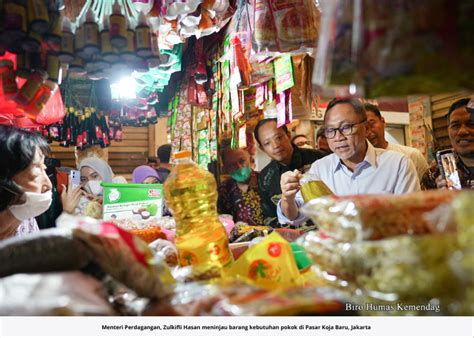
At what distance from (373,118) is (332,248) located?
252cm

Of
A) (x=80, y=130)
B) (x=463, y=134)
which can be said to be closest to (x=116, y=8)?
(x=463, y=134)

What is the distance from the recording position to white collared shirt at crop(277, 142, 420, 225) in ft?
7.84

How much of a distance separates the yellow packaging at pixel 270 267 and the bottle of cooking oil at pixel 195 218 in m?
0.10

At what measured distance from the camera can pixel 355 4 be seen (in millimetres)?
592

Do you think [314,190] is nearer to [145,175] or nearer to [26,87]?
[26,87]

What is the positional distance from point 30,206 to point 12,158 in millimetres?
224

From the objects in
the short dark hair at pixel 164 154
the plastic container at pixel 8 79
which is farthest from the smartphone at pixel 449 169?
the short dark hair at pixel 164 154

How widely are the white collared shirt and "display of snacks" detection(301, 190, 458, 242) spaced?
1607mm

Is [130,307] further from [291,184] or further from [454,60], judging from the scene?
[291,184]

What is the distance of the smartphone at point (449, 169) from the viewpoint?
83.3 inches

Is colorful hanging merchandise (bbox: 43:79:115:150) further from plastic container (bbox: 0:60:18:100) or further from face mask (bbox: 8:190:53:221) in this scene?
plastic container (bbox: 0:60:18:100)

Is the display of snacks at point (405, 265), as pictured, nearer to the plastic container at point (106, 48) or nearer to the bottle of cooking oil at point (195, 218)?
the bottle of cooking oil at point (195, 218)

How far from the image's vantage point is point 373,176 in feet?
8.16

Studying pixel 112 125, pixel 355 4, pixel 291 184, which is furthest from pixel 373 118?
pixel 112 125
